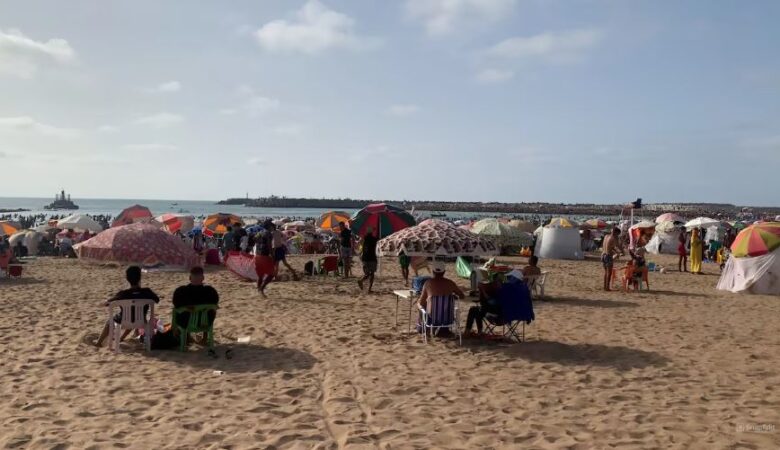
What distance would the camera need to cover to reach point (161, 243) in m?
7.84

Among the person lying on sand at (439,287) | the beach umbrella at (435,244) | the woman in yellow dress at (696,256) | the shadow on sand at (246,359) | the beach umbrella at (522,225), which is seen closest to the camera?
the shadow on sand at (246,359)

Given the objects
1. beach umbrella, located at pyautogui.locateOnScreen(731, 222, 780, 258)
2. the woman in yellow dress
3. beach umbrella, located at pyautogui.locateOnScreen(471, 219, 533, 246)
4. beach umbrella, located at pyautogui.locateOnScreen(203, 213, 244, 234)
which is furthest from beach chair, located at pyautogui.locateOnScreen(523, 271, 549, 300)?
beach umbrella, located at pyautogui.locateOnScreen(203, 213, 244, 234)

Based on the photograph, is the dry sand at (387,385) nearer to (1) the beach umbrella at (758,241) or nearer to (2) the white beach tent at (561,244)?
(1) the beach umbrella at (758,241)

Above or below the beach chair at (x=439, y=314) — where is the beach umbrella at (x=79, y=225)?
above

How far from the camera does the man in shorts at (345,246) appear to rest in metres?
13.0

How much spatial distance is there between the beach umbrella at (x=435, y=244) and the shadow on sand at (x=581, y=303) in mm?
3334

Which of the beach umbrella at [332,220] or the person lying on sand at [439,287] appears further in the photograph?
the beach umbrella at [332,220]

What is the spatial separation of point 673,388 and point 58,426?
525cm

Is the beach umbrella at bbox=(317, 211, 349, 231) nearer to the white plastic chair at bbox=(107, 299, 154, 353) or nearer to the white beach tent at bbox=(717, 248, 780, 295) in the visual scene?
the white beach tent at bbox=(717, 248, 780, 295)

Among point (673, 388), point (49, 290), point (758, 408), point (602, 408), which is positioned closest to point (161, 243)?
point (49, 290)

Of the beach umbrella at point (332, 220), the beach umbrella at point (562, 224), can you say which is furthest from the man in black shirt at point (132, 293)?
the beach umbrella at point (332, 220)

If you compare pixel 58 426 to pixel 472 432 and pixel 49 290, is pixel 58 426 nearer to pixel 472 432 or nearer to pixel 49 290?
pixel 472 432

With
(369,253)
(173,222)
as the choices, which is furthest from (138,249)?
(173,222)

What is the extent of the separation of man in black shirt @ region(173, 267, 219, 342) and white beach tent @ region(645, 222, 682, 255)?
23.8m
